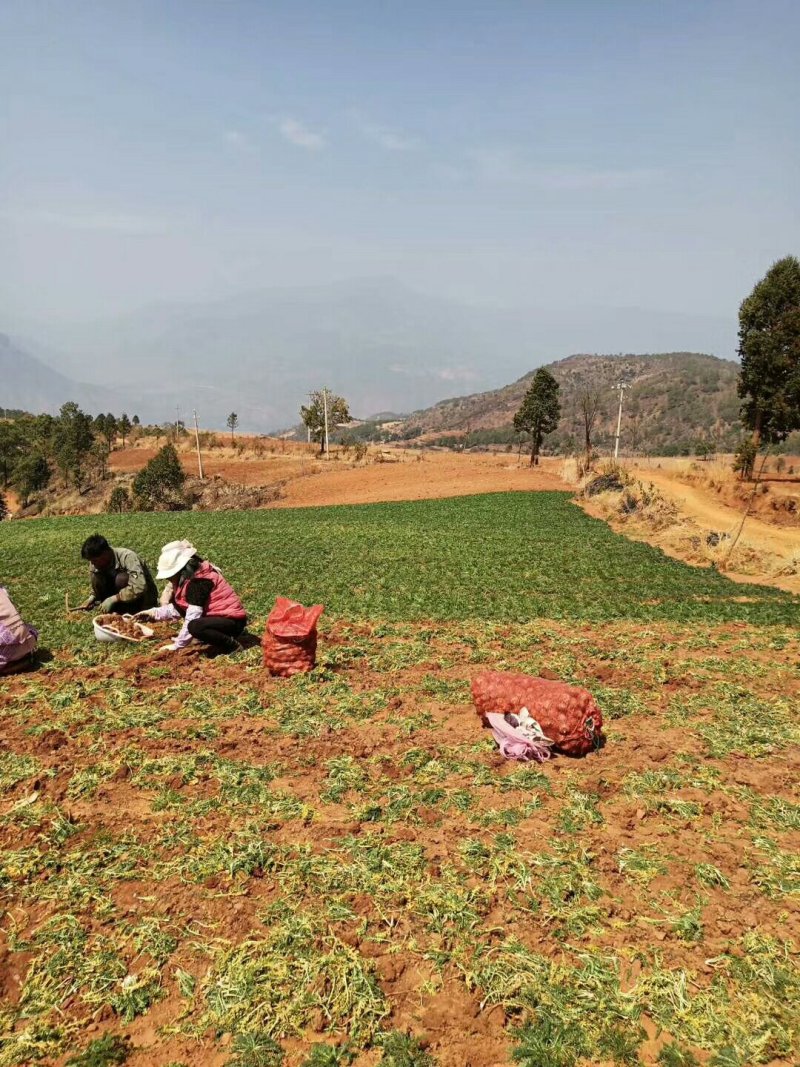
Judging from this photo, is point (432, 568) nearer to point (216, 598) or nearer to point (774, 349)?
point (216, 598)

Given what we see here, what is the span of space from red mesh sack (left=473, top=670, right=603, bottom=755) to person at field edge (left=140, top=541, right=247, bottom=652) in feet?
13.6

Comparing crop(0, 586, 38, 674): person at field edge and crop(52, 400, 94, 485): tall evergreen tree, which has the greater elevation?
crop(52, 400, 94, 485): tall evergreen tree

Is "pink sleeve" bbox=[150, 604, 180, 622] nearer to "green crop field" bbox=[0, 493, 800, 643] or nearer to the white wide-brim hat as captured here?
the white wide-brim hat

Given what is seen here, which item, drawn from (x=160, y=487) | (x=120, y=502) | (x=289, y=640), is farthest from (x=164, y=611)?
(x=120, y=502)

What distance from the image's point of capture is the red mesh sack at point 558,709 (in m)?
6.54

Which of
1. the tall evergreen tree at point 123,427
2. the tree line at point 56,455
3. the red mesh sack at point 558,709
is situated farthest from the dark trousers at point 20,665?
the tall evergreen tree at point 123,427

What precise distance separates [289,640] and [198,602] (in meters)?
1.42

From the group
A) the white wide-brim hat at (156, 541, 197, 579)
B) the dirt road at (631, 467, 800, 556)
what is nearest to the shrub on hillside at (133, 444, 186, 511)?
the dirt road at (631, 467, 800, 556)

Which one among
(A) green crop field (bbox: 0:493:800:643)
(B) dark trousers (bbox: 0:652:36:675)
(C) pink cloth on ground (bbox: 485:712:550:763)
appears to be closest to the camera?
(C) pink cloth on ground (bbox: 485:712:550:763)

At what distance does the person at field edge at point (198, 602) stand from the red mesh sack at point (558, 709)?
164 inches

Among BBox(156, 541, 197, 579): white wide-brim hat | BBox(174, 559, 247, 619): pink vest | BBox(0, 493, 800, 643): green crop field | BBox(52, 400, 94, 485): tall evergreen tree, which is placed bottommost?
BBox(0, 493, 800, 643): green crop field

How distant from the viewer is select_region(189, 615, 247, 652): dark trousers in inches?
356

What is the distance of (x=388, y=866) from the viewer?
15.7 ft

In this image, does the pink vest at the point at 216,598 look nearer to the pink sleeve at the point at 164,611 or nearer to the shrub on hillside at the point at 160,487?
the pink sleeve at the point at 164,611
